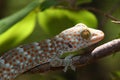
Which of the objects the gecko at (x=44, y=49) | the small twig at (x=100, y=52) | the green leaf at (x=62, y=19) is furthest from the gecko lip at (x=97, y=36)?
the small twig at (x=100, y=52)

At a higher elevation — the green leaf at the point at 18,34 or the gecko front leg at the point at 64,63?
the green leaf at the point at 18,34

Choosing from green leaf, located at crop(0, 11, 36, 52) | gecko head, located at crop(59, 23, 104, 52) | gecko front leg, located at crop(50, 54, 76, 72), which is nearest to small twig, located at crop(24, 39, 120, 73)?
gecko front leg, located at crop(50, 54, 76, 72)

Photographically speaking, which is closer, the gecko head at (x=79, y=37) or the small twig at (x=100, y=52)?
the small twig at (x=100, y=52)

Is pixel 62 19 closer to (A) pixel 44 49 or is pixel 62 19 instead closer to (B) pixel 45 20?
(B) pixel 45 20

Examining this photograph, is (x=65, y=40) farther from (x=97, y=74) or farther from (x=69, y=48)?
(x=97, y=74)

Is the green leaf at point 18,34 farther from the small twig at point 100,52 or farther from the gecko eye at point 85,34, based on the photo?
A: the small twig at point 100,52

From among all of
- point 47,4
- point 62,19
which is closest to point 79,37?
point 62,19

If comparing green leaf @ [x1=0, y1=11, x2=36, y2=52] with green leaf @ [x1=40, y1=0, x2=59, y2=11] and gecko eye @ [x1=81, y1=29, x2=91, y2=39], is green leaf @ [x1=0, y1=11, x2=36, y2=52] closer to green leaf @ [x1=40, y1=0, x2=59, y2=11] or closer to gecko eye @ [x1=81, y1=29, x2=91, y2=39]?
green leaf @ [x1=40, y1=0, x2=59, y2=11]

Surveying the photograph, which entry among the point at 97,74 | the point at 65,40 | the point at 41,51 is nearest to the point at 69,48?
the point at 65,40
